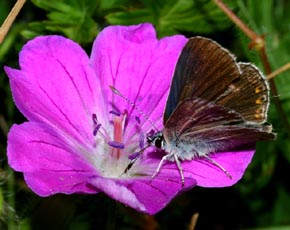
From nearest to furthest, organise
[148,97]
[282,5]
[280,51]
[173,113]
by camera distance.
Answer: [173,113] < [148,97] < [280,51] < [282,5]

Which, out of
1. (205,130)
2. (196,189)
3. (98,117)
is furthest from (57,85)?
(196,189)

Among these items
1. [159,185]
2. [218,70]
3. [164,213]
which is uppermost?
[218,70]

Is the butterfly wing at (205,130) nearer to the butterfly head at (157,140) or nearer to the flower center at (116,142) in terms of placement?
the butterfly head at (157,140)

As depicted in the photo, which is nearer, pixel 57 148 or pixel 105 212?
pixel 57 148

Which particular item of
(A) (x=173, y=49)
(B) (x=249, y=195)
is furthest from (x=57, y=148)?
(B) (x=249, y=195)

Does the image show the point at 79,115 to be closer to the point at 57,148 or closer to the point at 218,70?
the point at 57,148

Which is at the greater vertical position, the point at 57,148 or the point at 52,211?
the point at 57,148

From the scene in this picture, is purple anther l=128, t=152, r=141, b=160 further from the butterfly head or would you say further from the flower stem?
the flower stem

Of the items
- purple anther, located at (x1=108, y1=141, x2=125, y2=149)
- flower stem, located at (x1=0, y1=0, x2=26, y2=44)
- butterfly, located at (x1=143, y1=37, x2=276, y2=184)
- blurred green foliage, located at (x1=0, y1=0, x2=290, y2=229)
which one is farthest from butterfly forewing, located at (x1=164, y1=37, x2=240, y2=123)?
flower stem, located at (x1=0, y1=0, x2=26, y2=44)
